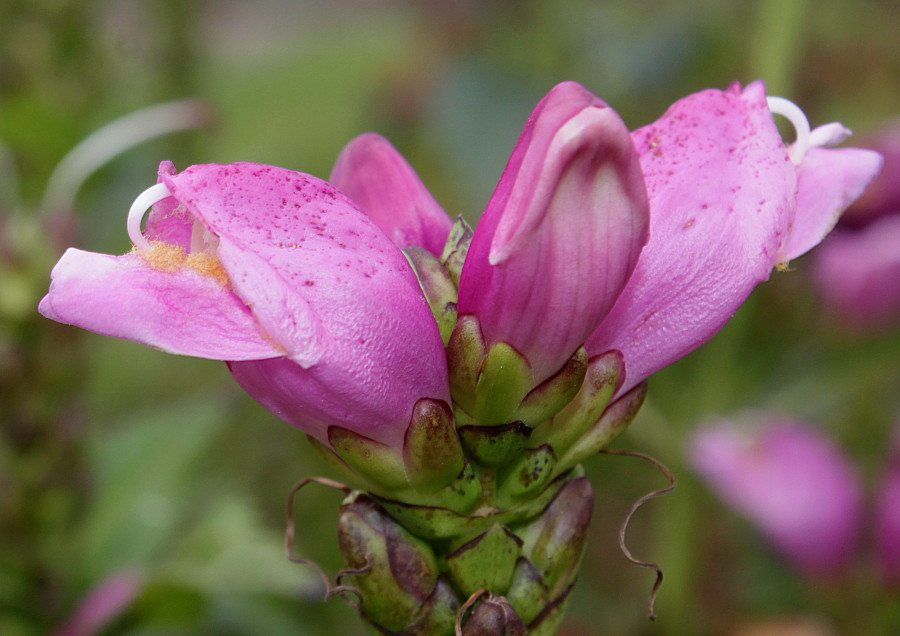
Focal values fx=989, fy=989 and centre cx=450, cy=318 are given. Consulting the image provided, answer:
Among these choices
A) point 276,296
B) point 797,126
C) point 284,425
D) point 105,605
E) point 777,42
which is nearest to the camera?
point 276,296

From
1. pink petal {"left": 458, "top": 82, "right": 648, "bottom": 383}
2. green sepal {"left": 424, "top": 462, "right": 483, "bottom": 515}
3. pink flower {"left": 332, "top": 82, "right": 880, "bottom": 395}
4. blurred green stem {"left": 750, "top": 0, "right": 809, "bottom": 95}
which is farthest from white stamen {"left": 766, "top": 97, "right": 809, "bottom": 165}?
blurred green stem {"left": 750, "top": 0, "right": 809, "bottom": 95}

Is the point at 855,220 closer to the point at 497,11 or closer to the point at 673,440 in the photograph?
the point at 673,440

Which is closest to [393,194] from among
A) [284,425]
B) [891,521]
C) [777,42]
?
[777,42]

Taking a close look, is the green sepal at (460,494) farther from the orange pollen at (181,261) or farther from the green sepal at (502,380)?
the orange pollen at (181,261)

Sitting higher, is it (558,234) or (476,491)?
(558,234)

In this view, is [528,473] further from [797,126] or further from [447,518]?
[797,126]

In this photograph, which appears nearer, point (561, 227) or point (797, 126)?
point (561, 227)
